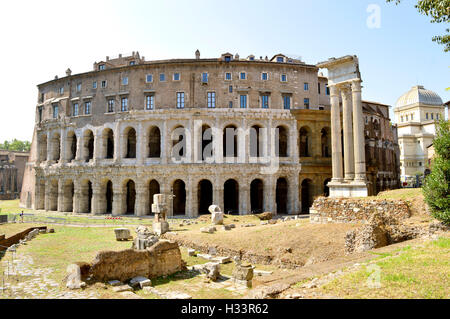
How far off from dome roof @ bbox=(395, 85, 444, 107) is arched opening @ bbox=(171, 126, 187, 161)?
2372 inches

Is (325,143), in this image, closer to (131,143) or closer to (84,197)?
(131,143)

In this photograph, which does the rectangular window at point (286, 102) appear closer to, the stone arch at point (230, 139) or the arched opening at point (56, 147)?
the stone arch at point (230, 139)

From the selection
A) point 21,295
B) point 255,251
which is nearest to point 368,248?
point 255,251

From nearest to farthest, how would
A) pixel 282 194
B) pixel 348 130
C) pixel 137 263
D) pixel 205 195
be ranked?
pixel 137 263, pixel 348 130, pixel 282 194, pixel 205 195

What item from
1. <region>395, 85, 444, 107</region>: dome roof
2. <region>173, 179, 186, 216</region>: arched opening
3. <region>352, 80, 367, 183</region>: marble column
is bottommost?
<region>173, 179, 186, 216</region>: arched opening

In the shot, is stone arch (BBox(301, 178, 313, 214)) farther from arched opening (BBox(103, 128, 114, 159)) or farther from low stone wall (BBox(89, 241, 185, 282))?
low stone wall (BBox(89, 241, 185, 282))

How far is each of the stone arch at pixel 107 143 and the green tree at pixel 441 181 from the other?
32.7m

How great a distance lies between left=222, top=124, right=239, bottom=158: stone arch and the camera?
33.2 metres

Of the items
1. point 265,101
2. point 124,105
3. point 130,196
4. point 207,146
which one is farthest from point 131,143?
point 265,101

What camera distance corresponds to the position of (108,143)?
3953 cm

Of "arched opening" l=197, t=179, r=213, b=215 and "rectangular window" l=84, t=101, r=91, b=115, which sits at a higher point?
"rectangular window" l=84, t=101, r=91, b=115

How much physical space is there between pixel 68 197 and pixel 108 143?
859 centimetres

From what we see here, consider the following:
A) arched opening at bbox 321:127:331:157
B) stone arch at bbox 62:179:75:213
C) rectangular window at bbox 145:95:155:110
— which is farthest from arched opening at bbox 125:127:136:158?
arched opening at bbox 321:127:331:157

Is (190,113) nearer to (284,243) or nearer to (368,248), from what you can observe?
(284,243)
